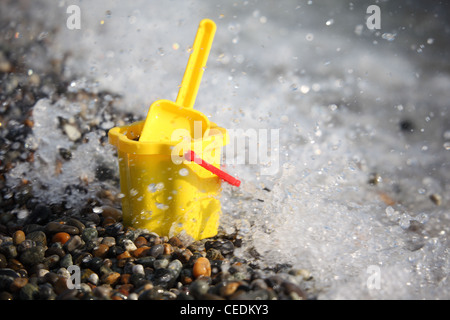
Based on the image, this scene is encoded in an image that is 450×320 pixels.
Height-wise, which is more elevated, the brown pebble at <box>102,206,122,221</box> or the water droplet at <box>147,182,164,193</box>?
the water droplet at <box>147,182,164,193</box>

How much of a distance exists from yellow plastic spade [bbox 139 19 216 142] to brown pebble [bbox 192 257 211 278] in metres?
0.44

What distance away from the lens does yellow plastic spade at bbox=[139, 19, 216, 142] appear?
1.49 m

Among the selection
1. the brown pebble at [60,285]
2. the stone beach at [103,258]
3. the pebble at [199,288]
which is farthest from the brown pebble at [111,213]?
the pebble at [199,288]

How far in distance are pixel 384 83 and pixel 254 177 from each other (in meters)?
1.88

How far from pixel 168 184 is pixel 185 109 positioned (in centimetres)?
28

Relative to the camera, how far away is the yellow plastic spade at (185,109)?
1.49m

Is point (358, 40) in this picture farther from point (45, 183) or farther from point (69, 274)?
point (69, 274)

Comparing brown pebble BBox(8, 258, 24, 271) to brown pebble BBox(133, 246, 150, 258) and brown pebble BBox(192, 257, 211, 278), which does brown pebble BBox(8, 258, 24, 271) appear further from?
brown pebble BBox(192, 257, 211, 278)

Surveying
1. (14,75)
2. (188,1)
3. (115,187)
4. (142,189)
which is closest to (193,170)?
(142,189)

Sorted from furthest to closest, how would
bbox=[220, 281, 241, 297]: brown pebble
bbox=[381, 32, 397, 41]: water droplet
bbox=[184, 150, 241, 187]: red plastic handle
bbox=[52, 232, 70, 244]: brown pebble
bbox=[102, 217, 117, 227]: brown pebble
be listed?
bbox=[381, 32, 397, 41]: water droplet, bbox=[102, 217, 117, 227]: brown pebble, bbox=[52, 232, 70, 244]: brown pebble, bbox=[184, 150, 241, 187]: red plastic handle, bbox=[220, 281, 241, 297]: brown pebble

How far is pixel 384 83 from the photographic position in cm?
329

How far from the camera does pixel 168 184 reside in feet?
4.81

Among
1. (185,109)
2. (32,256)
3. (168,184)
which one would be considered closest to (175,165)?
(168,184)

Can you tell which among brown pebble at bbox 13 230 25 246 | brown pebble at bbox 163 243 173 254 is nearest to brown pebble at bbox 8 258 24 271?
brown pebble at bbox 13 230 25 246
